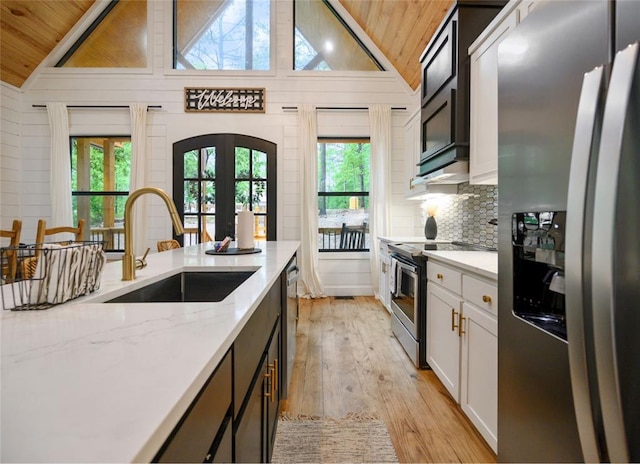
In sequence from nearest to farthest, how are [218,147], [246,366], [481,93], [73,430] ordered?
[73,430] → [246,366] → [481,93] → [218,147]

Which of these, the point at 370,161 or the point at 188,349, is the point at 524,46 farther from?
the point at 370,161

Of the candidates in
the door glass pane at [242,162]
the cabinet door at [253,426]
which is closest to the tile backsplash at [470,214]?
the cabinet door at [253,426]

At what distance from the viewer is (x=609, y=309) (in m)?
0.70

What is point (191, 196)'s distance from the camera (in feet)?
15.2

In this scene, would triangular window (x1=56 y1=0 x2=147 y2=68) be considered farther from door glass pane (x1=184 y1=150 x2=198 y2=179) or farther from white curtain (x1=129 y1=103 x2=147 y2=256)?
door glass pane (x1=184 y1=150 x2=198 y2=179)

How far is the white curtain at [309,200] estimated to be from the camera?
15.0 ft

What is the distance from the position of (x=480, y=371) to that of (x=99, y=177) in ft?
17.2

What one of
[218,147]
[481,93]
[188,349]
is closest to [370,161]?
[218,147]

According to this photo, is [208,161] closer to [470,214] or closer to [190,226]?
[190,226]

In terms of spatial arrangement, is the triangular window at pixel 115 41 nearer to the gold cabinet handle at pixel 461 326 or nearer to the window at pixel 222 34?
the window at pixel 222 34

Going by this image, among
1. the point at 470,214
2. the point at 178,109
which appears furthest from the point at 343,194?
the point at 178,109

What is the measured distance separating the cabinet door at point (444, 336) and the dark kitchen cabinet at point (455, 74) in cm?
103

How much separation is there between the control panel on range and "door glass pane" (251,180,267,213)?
3.90 m

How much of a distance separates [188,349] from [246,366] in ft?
1.21
